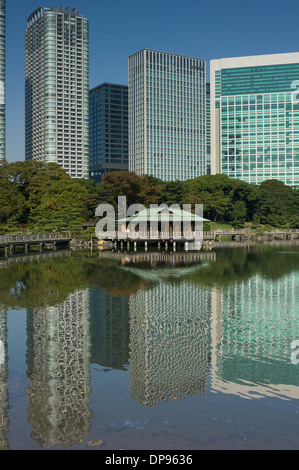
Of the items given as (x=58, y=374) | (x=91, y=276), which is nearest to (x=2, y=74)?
(x=91, y=276)

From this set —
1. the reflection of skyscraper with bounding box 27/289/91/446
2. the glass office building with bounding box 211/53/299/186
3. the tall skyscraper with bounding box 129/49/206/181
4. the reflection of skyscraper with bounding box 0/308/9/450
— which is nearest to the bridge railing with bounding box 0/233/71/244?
the reflection of skyscraper with bounding box 27/289/91/446

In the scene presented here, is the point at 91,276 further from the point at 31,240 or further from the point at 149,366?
the point at 31,240

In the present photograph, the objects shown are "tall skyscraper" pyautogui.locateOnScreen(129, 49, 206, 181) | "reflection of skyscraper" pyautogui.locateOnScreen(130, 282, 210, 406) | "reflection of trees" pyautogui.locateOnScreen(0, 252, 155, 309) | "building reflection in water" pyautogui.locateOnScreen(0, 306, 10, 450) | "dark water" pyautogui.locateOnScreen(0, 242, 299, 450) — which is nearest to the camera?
"building reflection in water" pyautogui.locateOnScreen(0, 306, 10, 450)

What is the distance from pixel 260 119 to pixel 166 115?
1393 inches

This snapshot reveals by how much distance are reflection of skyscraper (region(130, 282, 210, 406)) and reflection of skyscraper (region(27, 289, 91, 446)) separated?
1642mm

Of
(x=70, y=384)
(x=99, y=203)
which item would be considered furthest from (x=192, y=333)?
(x=99, y=203)

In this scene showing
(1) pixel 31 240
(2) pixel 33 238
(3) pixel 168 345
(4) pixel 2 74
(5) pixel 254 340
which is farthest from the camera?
(4) pixel 2 74

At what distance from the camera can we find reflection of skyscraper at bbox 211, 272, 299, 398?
520 inches

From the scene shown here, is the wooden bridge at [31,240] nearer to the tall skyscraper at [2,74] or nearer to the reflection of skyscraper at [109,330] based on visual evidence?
the reflection of skyscraper at [109,330]

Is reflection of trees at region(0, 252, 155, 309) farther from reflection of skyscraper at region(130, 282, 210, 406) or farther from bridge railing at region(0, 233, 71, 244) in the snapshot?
bridge railing at region(0, 233, 71, 244)

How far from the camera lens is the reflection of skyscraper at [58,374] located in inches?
423

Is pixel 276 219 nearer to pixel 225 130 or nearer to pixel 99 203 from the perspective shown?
pixel 99 203

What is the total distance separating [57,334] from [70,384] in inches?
203

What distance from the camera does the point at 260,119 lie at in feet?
520
